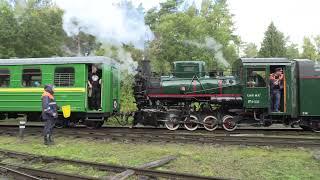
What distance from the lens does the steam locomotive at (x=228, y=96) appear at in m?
16.0

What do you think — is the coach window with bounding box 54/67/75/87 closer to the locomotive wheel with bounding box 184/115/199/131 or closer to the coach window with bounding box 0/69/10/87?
the coach window with bounding box 0/69/10/87

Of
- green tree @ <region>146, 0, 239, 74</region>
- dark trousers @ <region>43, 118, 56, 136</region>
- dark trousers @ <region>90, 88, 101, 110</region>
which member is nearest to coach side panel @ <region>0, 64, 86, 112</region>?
dark trousers @ <region>90, 88, 101, 110</region>

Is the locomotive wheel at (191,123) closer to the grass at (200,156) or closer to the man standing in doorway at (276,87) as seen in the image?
the man standing in doorway at (276,87)

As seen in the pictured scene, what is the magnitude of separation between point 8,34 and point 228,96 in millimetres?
17991

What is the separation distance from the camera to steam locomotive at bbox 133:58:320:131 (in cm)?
1605

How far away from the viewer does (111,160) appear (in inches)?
401

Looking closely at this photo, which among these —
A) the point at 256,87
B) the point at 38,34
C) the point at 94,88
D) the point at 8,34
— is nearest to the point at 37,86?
the point at 94,88

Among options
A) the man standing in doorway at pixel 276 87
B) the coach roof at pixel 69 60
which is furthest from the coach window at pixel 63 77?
the man standing in doorway at pixel 276 87

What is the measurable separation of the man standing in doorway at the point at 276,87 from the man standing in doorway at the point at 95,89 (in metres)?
6.84

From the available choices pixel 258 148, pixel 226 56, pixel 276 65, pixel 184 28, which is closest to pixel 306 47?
pixel 226 56

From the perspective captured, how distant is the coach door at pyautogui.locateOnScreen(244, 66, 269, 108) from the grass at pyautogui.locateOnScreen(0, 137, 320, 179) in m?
4.11

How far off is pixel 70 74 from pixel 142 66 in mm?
2914

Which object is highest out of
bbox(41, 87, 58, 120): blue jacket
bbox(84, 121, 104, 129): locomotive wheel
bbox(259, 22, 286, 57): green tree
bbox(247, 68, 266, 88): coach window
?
bbox(259, 22, 286, 57): green tree

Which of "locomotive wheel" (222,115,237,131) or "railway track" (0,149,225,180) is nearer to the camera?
"railway track" (0,149,225,180)
